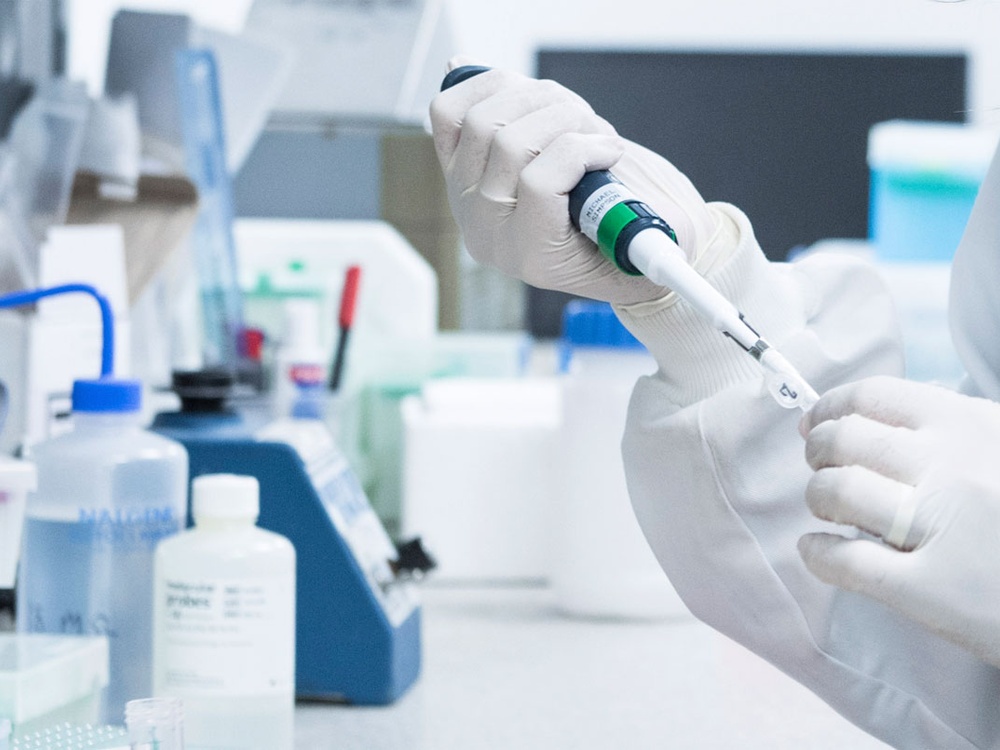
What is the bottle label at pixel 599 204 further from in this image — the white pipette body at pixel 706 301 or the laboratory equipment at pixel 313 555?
the laboratory equipment at pixel 313 555

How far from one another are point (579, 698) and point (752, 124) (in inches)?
112

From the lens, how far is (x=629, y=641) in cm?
123

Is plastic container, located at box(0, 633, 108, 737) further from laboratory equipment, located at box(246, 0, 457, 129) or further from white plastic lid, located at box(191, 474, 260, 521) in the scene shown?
laboratory equipment, located at box(246, 0, 457, 129)

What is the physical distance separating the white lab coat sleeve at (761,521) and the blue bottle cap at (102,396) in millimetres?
335

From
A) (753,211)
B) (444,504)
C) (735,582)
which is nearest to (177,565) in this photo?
(735,582)

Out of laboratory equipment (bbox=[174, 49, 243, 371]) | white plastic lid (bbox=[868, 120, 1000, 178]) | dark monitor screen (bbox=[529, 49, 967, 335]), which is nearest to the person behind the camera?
laboratory equipment (bbox=[174, 49, 243, 371])

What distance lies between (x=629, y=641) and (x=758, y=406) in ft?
1.70

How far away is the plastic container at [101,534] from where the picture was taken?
85 cm

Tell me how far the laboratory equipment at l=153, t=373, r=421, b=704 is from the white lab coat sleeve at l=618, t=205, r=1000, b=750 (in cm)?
26

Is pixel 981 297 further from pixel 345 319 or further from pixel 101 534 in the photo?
pixel 345 319

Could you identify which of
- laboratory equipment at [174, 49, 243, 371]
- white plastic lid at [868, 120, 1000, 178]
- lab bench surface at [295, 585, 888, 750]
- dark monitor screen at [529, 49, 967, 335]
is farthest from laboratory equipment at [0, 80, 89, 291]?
dark monitor screen at [529, 49, 967, 335]

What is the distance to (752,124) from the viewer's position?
364cm

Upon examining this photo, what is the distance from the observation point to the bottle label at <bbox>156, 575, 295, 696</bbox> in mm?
797

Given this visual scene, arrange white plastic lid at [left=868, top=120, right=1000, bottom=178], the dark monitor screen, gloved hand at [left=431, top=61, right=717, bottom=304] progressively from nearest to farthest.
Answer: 1. gloved hand at [left=431, top=61, right=717, bottom=304]
2. white plastic lid at [left=868, top=120, right=1000, bottom=178]
3. the dark monitor screen
